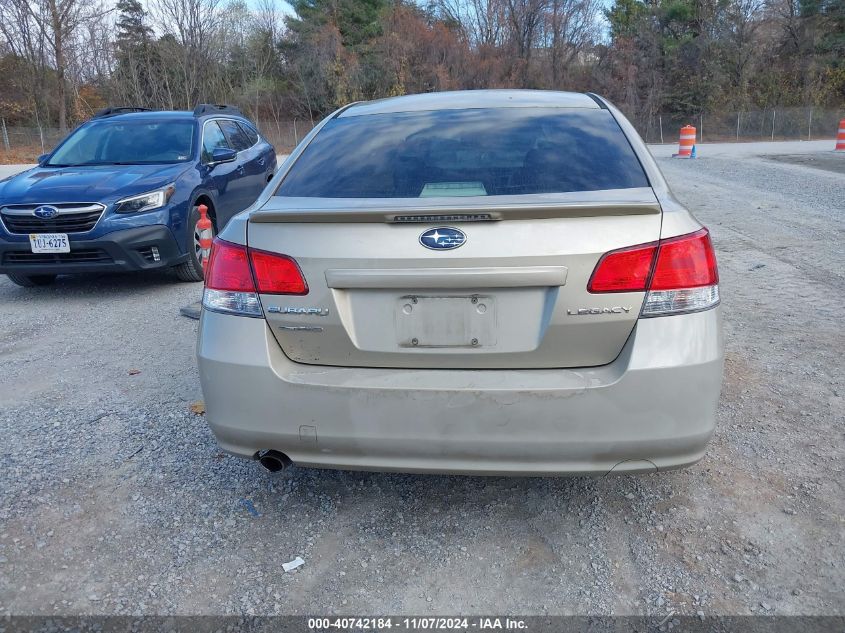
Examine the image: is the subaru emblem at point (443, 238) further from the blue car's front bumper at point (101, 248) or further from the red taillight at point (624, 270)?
the blue car's front bumper at point (101, 248)

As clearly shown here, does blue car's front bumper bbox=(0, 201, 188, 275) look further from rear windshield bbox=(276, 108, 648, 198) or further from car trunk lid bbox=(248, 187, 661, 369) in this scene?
car trunk lid bbox=(248, 187, 661, 369)

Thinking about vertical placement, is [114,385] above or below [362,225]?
below

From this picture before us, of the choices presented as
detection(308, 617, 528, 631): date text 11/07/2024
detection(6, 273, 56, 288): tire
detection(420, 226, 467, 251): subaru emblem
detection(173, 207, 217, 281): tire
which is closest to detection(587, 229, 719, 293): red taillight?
detection(420, 226, 467, 251): subaru emblem

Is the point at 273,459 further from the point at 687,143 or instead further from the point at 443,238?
the point at 687,143

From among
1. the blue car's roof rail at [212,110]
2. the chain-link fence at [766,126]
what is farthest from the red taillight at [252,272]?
the chain-link fence at [766,126]

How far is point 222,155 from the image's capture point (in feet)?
25.1

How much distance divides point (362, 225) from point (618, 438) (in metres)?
1.15

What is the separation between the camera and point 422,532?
278 cm

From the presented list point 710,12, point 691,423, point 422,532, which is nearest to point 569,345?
point 691,423

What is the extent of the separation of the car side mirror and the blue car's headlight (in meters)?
1.06

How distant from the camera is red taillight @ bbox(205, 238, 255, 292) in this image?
2529mm

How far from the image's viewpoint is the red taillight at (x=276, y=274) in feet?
7.97

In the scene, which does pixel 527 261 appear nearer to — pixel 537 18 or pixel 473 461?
pixel 473 461

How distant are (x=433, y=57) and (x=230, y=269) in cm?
4786
